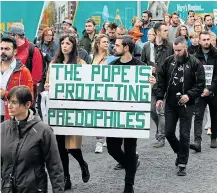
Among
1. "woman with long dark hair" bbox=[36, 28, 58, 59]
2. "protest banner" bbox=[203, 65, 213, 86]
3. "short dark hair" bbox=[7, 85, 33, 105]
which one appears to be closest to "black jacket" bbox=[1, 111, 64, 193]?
"short dark hair" bbox=[7, 85, 33, 105]

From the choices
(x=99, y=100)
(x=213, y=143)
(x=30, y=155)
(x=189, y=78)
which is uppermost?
(x=189, y=78)

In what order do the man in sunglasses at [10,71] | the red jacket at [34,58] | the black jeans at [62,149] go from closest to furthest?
the man in sunglasses at [10,71], the black jeans at [62,149], the red jacket at [34,58]

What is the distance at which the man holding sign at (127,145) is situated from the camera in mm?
6520

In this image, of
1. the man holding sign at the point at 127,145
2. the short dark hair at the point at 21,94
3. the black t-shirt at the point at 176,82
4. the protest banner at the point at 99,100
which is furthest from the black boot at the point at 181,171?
the short dark hair at the point at 21,94

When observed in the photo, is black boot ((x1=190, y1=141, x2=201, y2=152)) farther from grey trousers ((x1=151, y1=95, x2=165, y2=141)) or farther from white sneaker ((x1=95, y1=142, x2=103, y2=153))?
white sneaker ((x1=95, y1=142, x2=103, y2=153))

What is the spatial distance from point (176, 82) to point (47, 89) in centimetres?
172

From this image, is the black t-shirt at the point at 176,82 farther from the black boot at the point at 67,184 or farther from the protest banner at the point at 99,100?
the black boot at the point at 67,184

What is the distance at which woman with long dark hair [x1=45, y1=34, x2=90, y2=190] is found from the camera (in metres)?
6.70

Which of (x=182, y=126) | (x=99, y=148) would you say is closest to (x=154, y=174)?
(x=182, y=126)

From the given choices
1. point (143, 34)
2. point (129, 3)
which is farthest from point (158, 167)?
point (129, 3)

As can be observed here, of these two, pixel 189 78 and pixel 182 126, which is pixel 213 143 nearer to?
pixel 182 126

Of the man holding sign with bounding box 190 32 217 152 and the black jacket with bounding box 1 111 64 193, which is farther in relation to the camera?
the man holding sign with bounding box 190 32 217 152

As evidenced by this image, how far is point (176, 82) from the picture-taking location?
757 centimetres

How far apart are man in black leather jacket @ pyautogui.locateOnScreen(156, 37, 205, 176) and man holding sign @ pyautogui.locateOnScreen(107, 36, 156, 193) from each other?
1030mm
